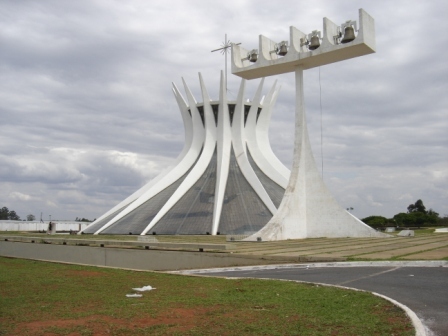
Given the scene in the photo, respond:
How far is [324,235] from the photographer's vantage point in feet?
78.9

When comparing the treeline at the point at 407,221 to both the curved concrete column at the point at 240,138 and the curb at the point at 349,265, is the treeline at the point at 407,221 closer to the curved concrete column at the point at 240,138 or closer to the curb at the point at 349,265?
the curved concrete column at the point at 240,138

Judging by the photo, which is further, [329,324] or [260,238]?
[260,238]

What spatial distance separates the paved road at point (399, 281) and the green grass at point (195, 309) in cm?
39

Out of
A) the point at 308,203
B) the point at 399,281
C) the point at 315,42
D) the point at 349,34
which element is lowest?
the point at 399,281

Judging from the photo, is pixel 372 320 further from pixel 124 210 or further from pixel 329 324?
pixel 124 210

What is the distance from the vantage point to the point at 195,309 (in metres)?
6.38

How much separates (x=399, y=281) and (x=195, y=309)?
14.0ft

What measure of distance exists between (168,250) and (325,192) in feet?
36.8

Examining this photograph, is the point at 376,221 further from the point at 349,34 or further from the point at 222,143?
the point at 349,34

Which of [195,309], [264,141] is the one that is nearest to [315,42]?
[264,141]

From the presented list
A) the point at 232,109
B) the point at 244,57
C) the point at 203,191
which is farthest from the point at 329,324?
the point at 232,109

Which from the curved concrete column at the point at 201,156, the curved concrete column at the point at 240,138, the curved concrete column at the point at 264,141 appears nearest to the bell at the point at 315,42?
the curved concrete column at the point at 240,138

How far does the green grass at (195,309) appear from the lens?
5.24 metres

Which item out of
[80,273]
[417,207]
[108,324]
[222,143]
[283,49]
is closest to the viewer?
[108,324]
